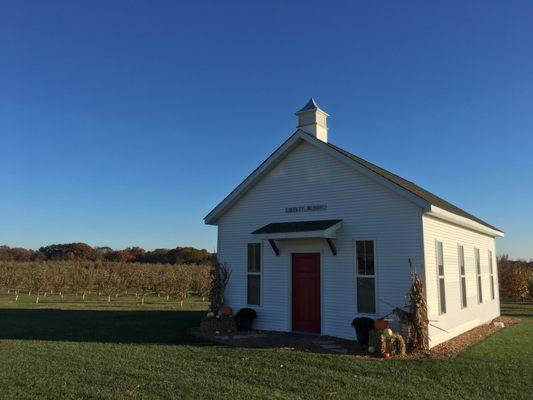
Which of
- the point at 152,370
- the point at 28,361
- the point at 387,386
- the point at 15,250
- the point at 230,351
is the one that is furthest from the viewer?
the point at 15,250

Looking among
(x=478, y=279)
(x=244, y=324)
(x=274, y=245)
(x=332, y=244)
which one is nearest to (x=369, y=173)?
(x=332, y=244)

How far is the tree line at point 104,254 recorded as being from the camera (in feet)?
228

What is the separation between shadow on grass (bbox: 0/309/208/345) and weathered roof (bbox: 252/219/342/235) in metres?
3.65

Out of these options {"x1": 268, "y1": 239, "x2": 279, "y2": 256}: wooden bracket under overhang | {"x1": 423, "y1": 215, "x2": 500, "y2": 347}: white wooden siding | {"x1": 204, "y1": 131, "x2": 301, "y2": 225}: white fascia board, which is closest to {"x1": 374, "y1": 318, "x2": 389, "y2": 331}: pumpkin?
{"x1": 423, "y1": 215, "x2": 500, "y2": 347}: white wooden siding

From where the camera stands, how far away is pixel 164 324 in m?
14.5

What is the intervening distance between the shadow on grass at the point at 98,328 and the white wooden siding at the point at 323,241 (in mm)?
2520

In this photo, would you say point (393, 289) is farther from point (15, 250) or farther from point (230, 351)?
point (15, 250)

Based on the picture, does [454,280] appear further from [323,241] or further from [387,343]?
[387,343]

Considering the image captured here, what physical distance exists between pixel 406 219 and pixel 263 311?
5.22 metres

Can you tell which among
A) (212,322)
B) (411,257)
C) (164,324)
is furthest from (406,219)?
(164,324)

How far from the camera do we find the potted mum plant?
1298cm

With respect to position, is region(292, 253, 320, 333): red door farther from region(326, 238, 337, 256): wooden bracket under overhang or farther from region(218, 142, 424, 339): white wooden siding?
region(326, 238, 337, 256): wooden bracket under overhang

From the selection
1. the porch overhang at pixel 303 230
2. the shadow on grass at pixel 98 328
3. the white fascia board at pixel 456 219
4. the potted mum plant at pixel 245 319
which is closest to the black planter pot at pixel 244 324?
the potted mum plant at pixel 245 319

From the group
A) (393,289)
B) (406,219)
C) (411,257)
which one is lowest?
(393,289)
